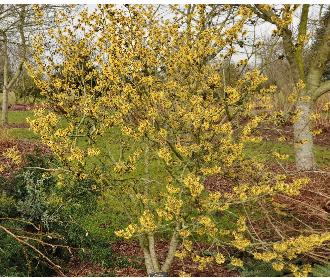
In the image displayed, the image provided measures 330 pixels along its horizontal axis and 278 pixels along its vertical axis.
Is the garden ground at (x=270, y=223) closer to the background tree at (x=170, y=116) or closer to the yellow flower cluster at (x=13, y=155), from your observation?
the background tree at (x=170, y=116)

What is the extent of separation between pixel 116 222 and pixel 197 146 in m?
3.39

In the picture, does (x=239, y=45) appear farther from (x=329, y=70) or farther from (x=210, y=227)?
(x=329, y=70)

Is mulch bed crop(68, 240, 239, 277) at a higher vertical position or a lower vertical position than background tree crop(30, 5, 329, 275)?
lower

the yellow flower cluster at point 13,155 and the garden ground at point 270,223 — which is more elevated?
the yellow flower cluster at point 13,155

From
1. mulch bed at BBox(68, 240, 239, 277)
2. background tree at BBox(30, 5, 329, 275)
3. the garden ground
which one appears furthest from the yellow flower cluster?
mulch bed at BBox(68, 240, 239, 277)

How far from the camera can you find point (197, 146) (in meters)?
4.31

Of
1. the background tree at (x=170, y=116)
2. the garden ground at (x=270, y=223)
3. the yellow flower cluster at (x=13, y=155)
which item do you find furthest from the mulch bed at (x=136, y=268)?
the yellow flower cluster at (x=13, y=155)

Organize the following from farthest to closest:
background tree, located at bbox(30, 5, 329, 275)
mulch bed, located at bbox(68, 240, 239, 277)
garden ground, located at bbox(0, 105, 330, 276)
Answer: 1. mulch bed, located at bbox(68, 240, 239, 277)
2. garden ground, located at bbox(0, 105, 330, 276)
3. background tree, located at bbox(30, 5, 329, 275)

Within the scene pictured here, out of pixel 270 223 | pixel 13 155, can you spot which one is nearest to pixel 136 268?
pixel 270 223

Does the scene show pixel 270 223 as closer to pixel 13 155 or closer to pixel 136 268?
pixel 136 268

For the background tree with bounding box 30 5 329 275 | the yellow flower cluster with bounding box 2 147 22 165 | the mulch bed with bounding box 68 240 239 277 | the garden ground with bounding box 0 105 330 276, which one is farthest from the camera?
the mulch bed with bounding box 68 240 239 277

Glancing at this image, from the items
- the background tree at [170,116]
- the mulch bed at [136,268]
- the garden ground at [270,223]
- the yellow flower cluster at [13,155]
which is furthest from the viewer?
the mulch bed at [136,268]

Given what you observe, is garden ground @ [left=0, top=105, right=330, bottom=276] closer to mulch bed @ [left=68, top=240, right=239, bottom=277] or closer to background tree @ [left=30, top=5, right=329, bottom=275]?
mulch bed @ [left=68, top=240, right=239, bottom=277]

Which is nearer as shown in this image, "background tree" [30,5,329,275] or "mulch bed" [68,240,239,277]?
"background tree" [30,5,329,275]
